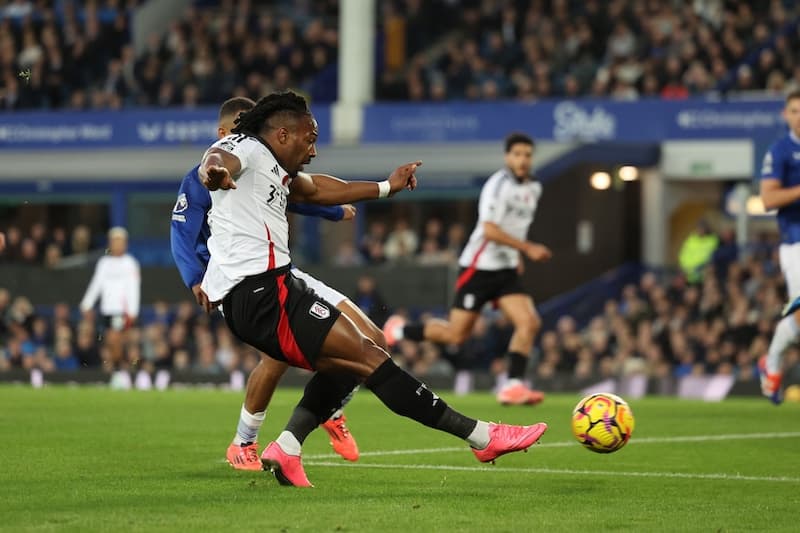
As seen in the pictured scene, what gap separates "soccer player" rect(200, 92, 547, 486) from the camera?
8.10 meters

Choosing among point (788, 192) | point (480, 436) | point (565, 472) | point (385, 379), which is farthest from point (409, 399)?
point (788, 192)

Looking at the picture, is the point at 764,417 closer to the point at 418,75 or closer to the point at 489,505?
the point at 489,505

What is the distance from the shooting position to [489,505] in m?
7.66

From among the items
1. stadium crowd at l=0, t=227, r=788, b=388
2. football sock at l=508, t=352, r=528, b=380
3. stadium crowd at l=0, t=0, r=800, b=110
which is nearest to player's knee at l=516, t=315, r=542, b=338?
football sock at l=508, t=352, r=528, b=380

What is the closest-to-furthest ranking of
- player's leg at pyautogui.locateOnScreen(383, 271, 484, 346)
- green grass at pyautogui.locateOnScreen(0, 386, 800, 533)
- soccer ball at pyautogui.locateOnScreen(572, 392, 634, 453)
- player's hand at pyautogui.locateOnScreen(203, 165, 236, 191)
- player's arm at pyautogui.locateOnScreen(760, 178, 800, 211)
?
green grass at pyautogui.locateOnScreen(0, 386, 800, 533) → player's hand at pyautogui.locateOnScreen(203, 165, 236, 191) → soccer ball at pyautogui.locateOnScreen(572, 392, 634, 453) → player's arm at pyautogui.locateOnScreen(760, 178, 800, 211) → player's leg at pyautogui.locateOnScreen(383, 271, 484, 346)

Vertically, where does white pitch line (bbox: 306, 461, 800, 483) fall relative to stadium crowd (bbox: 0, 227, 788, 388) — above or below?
above

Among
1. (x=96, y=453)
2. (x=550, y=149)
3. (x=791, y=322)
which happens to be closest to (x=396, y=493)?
(x=96, y=453)

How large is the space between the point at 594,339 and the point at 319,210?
46.2 feet

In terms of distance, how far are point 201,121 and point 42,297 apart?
480 cm

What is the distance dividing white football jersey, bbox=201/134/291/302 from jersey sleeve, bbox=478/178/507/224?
7.13 m

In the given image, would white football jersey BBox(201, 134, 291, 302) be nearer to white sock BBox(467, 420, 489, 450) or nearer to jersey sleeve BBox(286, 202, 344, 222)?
jersey sleeve BBox(286, 202, 344, 222)

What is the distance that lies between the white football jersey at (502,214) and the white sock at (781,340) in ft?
9.23

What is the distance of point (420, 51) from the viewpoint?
3269 centimetres

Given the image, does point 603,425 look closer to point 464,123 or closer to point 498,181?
point 498,181
